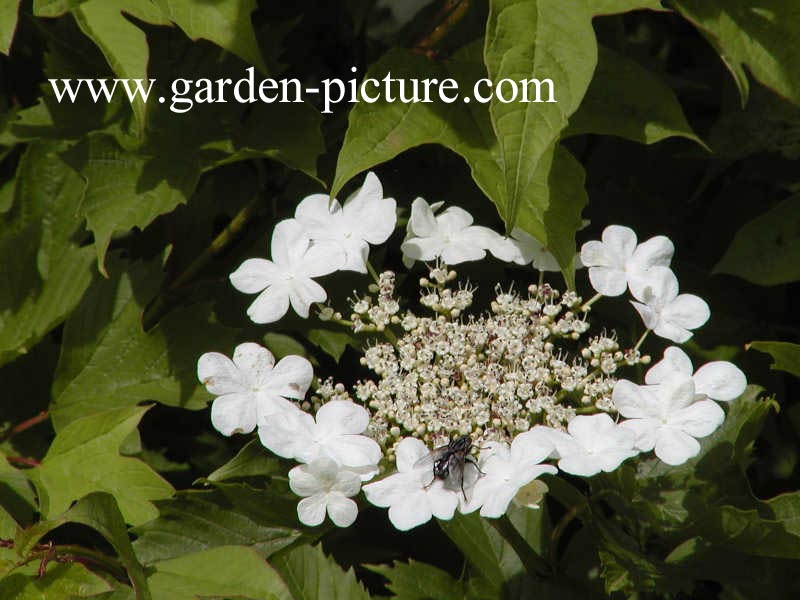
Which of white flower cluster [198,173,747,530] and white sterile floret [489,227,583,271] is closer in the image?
white flower cluster [198,173,747,530]

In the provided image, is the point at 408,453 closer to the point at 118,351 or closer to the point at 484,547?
the point at 484,547

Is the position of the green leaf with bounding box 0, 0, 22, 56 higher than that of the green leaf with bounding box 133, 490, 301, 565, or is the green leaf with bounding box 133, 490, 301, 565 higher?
the green leaf with bounding box 0, 0, 22, 56

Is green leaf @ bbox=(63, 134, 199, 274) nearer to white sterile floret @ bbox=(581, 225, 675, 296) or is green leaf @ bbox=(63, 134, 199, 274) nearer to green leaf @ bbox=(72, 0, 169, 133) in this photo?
green leaf @ bbox=(72, 0, 169, 133)

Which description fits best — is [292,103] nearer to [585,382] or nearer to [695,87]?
[585,382]

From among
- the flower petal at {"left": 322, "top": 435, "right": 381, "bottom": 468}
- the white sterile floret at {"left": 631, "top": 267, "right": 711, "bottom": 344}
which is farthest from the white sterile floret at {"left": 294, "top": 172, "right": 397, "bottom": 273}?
the white sterile floret at {"left": 631, "top": 267, "right": 711, "bottom": 344}

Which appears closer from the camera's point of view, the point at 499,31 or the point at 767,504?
the point at 499,31

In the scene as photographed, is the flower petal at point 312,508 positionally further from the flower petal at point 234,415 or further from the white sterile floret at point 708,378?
the white sterile floret at point 708,378

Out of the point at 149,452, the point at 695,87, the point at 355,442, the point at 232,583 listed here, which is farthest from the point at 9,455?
the point at 695,87
